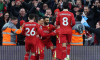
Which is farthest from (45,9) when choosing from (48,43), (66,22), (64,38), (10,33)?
(64,38)

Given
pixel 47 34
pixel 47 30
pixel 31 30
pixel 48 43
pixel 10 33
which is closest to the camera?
pixel 31 30

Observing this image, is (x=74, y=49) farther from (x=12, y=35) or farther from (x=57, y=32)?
(x=12, y=35)

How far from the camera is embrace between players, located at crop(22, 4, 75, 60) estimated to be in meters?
13.0

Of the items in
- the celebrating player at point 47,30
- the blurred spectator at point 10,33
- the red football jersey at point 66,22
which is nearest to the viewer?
the red football jersey at point 66,22

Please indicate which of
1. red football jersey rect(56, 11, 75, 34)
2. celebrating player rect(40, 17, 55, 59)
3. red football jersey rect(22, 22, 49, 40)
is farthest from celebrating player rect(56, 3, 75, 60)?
red football jersey rect(22, 22, 49, 40)

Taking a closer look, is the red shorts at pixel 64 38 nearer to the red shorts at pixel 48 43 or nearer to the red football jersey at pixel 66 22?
the red football jersey at pixel 66 22

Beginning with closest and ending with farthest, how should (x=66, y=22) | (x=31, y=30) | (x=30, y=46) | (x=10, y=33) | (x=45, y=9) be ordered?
(x=31, y=30)
(x=30, y=46)
(x=66, y=22)
(x=10, y=33)
(x=45, y=9)

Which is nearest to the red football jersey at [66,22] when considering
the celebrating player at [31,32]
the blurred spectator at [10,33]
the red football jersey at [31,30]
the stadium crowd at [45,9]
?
the celebrating player at [31,32]

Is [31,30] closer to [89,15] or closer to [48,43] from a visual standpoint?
[48,43]

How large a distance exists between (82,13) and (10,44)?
429 centimetres

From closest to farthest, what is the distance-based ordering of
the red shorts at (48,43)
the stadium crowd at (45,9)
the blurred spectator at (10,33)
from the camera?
the red shorts at (48,43)
the blurred spectator at (10,33)
the stadium crowd at (45,9)

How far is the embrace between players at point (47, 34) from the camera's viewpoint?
13.0 meters

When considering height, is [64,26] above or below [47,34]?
above

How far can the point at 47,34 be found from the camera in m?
13.6
